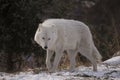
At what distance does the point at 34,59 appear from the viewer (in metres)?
16.6

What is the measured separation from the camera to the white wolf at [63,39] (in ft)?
42.5

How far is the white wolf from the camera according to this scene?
1297 cm

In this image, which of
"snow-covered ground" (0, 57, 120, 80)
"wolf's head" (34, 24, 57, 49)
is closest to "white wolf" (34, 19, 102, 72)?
"wolf's head" (34, 24, 57, 49)

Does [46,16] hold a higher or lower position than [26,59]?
higher

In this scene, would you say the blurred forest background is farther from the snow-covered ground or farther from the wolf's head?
the snow-covered ground

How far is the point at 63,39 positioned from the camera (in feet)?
43.7

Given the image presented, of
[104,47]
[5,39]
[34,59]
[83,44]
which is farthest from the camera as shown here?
[104,47]

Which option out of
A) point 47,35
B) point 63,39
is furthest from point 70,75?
point 63,39

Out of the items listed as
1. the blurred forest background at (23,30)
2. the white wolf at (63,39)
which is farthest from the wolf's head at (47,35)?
the blurred forest background at (23,30)

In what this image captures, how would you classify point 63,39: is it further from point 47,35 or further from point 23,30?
point 23,30

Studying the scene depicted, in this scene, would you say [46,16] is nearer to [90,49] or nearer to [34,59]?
[34,59]

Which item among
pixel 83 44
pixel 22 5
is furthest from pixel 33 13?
pixel 83 44

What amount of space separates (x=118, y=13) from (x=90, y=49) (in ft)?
53.0

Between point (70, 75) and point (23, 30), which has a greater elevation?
point (23, 30)
